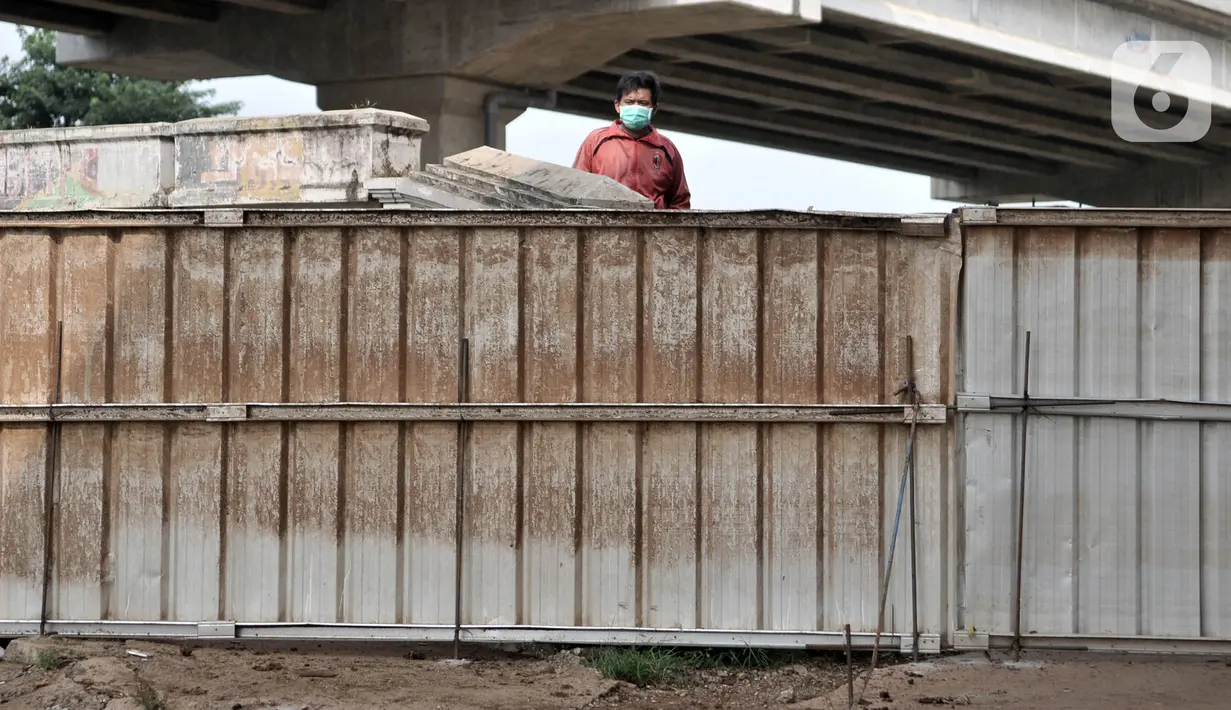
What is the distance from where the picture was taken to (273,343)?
7.45m

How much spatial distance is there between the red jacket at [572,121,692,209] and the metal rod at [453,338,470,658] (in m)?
2.71

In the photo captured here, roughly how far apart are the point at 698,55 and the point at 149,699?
21009 mm

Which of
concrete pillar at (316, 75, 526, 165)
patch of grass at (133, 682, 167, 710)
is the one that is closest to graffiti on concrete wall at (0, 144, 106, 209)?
concrete pillar at (316, 75, 526, 165)

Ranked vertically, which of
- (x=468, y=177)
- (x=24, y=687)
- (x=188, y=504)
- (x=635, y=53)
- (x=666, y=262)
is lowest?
(x=24, y=687)

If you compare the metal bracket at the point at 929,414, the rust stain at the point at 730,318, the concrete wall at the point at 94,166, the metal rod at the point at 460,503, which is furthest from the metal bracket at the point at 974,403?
the concrete wall at the point at 94,166

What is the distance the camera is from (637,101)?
9.80 m

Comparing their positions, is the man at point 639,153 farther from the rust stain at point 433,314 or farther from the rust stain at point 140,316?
the rust stain at point 140,316

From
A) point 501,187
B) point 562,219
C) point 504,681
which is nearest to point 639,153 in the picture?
point 501,187

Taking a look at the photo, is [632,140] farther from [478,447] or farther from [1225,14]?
[1225,14]

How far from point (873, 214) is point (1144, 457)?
1.78m

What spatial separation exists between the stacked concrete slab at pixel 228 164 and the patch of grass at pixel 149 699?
6.18 metres

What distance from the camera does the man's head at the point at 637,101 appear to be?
32.2 ft

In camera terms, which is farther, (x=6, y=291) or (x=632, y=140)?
(x=632, y=140)

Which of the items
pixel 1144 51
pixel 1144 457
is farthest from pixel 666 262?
pixel 1144 51
